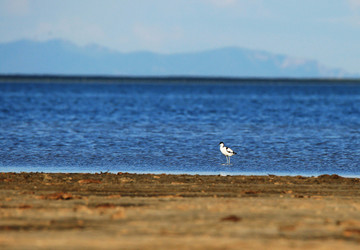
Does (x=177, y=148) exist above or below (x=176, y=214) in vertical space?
below

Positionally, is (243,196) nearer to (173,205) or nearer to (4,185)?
(173,205)

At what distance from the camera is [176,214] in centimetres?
1027

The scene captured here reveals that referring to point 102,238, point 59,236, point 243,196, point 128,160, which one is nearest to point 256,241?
point 102,238

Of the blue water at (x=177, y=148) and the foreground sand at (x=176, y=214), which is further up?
the foreground sand at (x=176, y=214)

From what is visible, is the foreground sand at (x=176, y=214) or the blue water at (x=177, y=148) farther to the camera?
the blue water at (x=177, y=148)

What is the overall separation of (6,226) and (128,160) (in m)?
13.8

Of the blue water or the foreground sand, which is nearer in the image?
the foreground sand

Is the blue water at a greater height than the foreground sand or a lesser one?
lesser

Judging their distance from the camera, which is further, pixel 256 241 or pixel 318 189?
pixel 318 189

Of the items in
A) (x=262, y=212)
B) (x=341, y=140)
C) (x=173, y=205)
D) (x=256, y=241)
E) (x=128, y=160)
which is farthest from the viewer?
(x=341, y=140)

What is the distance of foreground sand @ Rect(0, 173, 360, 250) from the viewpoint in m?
8.12

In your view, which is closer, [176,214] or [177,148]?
[176,214]

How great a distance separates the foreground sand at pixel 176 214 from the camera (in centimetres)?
812

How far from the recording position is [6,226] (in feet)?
29.8
